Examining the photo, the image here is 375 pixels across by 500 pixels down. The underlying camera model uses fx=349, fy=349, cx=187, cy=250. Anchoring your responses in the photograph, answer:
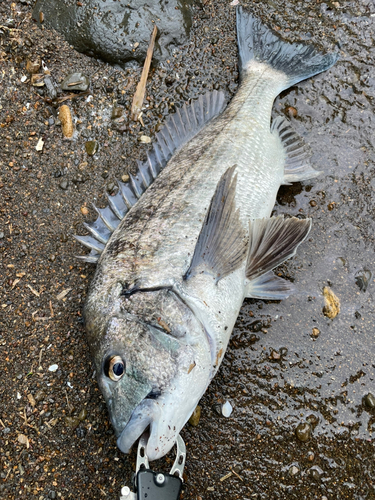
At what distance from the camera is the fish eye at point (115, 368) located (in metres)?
2.05

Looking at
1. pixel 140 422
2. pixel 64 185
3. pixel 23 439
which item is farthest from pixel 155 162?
pixel 23 439

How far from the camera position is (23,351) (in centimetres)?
287

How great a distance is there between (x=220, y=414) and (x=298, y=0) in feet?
13.1

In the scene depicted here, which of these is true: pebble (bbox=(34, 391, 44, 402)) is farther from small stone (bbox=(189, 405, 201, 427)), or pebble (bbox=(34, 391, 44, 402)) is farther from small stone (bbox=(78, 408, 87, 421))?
small stone (bbox=(189, 405, 201, 427))

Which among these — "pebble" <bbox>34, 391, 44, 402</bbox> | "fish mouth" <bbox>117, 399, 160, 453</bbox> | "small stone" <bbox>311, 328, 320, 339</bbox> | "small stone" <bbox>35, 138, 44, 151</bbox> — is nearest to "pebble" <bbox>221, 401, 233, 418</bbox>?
"small stone" <bbox>311, 328, 320, 339</bbox>

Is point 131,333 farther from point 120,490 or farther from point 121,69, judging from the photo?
point 121,69

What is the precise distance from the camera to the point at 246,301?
296 cm

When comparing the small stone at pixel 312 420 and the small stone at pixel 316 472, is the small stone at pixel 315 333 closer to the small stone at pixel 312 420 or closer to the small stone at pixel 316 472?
the small stone at pixel 312 420

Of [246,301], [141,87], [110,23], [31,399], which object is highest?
[110,23]

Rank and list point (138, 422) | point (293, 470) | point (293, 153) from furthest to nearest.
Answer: point (293, 153) → point (293, 470) → point (138, 422)

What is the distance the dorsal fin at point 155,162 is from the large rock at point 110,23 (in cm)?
81

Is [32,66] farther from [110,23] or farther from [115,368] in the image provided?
[115,368]

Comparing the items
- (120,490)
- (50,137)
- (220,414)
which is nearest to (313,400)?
(220,414)

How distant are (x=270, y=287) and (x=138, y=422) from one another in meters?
1.36
